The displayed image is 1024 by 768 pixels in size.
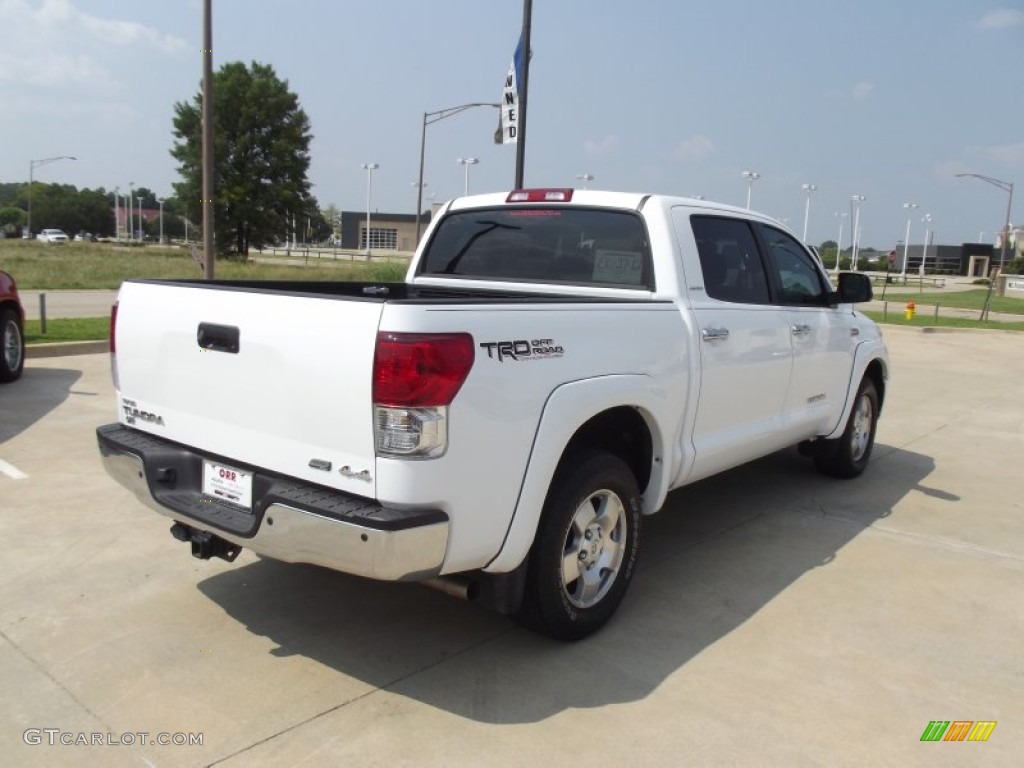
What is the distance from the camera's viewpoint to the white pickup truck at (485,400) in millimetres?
2840

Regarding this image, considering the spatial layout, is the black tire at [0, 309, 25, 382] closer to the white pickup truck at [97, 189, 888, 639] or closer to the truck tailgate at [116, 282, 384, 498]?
the white pickup truck at [97, 189, 888, 639]

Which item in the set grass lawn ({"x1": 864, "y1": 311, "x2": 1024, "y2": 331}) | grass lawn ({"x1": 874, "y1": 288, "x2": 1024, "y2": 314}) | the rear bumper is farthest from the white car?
the rear bumper

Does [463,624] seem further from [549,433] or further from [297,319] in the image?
[297,319]

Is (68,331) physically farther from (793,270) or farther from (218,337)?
(793,270)

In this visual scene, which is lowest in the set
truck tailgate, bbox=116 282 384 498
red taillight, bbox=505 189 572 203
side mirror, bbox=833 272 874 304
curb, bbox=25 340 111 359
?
curb, bbox=25 340 111 359

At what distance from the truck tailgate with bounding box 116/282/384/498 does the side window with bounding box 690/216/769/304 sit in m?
2.27

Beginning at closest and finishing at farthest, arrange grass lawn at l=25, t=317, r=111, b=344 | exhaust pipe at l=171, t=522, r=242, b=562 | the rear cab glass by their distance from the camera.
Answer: exhaust pipe at l=171, t=522, r=242, b=562 → the rear cab glass → grass lawn at l=25, t=317, r=111, b=344

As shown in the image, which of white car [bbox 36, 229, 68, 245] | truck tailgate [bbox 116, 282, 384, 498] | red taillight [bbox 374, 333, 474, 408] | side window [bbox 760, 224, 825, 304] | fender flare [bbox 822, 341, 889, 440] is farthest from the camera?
white car [bbox 36, 229, 68, 245]

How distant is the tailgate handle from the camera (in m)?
3.20

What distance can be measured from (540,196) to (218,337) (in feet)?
7.13

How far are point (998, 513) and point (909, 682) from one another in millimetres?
3112

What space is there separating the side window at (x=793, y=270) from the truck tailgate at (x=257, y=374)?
323cm

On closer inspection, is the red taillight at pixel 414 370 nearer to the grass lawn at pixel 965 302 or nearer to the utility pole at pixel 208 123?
the utility pole at pixel 208 123

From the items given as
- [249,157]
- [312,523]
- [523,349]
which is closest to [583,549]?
[523,349]
